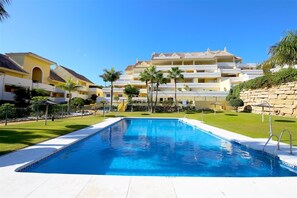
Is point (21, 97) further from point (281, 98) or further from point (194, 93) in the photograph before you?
point (281, 98)

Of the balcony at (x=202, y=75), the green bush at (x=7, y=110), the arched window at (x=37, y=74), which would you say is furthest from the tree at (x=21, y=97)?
the balcony at (x=202, y=75)

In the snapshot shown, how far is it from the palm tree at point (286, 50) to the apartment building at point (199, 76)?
24219 millimetres

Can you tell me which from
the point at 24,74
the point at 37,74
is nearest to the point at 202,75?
the point at 37,74

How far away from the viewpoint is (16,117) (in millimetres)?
20203

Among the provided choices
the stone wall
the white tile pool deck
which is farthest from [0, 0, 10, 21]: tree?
the stone wall

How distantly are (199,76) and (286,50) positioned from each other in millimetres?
32511

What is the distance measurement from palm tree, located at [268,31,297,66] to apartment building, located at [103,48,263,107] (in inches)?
954

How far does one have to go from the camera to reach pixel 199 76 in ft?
160

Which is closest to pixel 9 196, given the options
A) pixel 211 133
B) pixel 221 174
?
pixel 221 174

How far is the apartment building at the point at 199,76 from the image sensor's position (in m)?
42.6

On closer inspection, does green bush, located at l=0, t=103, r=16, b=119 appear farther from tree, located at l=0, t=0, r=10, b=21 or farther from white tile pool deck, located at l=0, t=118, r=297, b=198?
white tile pool deck, located at l=0, t=118, r=297, b=198

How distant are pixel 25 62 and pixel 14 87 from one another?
6.97 m

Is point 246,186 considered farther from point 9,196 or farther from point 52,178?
point 9,196

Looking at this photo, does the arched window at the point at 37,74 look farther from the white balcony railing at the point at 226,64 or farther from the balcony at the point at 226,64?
the white balcony railing at the point at 226,64
